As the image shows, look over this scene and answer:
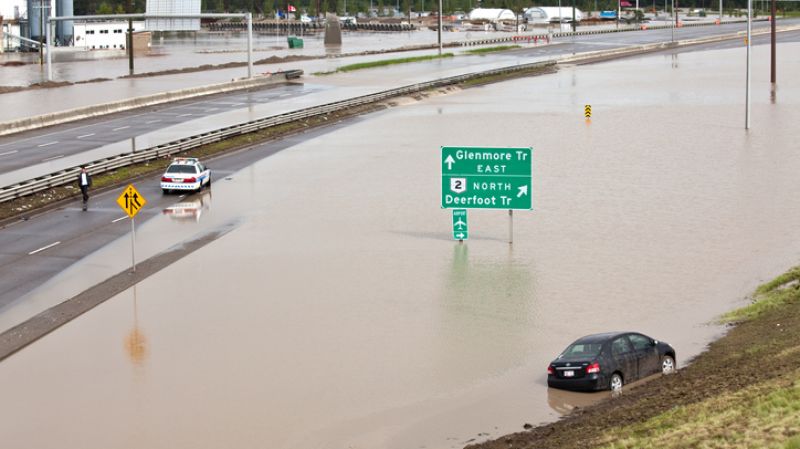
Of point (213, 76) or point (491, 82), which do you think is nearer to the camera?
point (491, 82)

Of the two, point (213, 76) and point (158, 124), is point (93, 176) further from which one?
point (213, 76)

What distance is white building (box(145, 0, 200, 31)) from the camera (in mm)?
171125

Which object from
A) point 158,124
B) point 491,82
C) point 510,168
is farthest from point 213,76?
point 510,168

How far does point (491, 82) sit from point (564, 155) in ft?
140

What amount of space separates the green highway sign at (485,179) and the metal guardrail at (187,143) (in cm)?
1658

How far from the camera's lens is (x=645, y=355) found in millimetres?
24000

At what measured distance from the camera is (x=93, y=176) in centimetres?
5000

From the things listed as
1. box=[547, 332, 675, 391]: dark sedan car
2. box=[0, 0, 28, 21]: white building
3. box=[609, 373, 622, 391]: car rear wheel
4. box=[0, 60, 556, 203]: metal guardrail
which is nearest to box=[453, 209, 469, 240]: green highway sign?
box=[547, 332, 675, 391]: dark sedan car

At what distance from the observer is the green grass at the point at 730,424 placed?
17172mm

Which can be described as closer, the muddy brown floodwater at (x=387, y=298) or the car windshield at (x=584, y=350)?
the muddy brown floodwater at (x=387, y=298)

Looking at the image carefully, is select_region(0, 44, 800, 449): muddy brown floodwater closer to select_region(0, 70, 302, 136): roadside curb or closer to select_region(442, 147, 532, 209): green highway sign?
select_region(442, 147, 532, 209): green highway sign

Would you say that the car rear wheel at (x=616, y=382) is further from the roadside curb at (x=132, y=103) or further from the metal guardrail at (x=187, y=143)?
the roadside curb at (x=132, y=103)

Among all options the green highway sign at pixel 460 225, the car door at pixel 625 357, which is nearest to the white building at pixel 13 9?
the green highway sign at pixel 460 225

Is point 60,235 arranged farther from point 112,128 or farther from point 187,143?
point 112,128
